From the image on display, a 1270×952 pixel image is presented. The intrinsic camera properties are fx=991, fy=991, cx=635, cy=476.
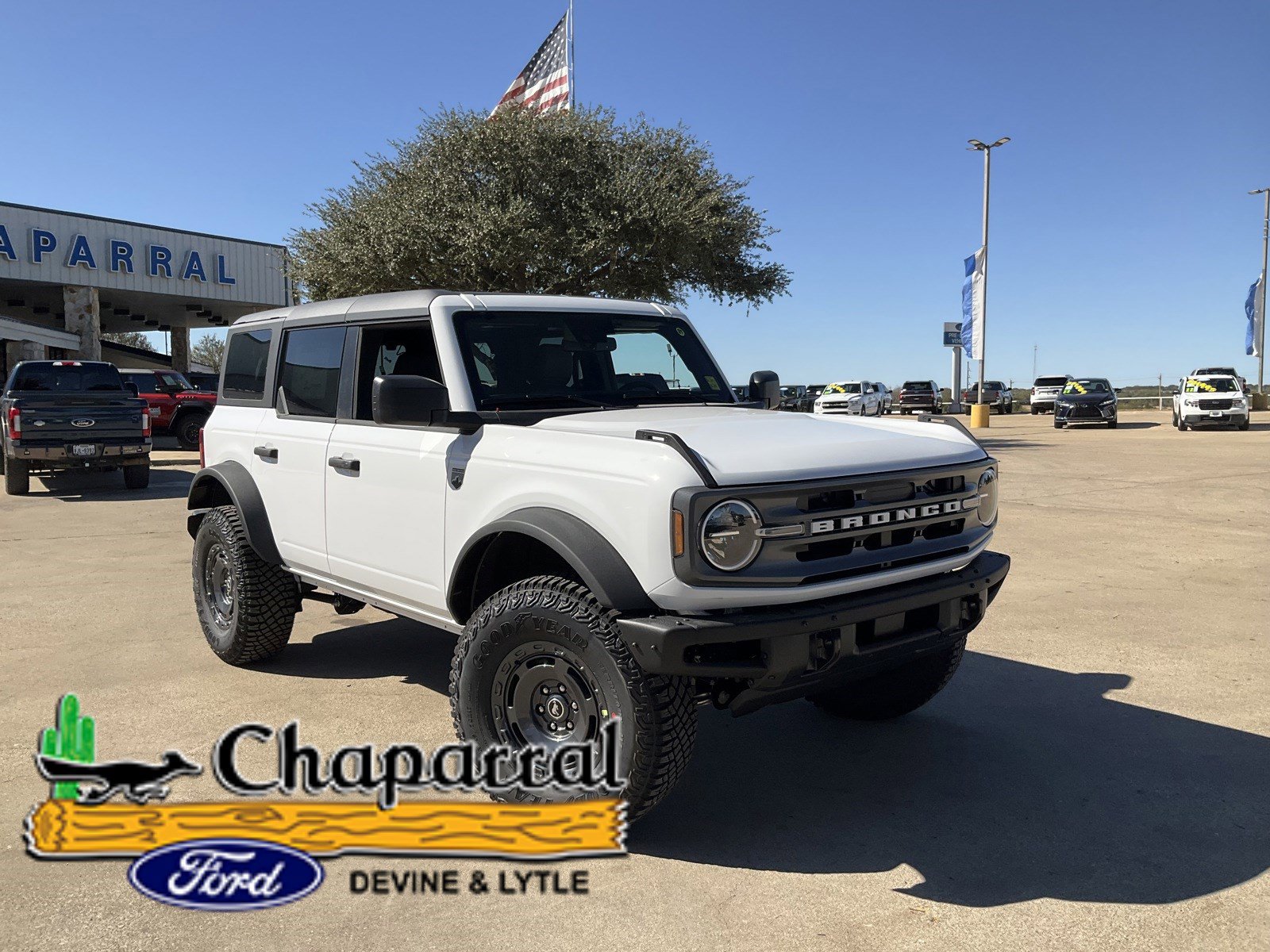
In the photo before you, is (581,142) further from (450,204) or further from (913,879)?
(913,879)

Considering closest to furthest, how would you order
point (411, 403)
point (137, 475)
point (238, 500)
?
point (411, 403)
point (238, 500)
point (137, 475)

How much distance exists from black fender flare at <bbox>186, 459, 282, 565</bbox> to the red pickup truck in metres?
17.0

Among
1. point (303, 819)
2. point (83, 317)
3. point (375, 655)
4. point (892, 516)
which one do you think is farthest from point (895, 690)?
point (83, 317)

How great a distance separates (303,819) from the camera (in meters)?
3.55

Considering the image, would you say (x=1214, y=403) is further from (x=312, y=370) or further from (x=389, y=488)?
(x=389, y=488)

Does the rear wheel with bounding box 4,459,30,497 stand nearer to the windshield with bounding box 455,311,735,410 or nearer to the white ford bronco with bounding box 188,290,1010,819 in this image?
the white ford bronco with bounding box 188,290,1010,819

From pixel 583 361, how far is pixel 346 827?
7.10 feet

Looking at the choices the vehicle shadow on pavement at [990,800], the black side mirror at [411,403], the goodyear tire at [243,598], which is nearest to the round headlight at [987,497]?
the vehicle shadow on pavement at [990,800]

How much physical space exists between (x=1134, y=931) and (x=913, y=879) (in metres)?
0.63

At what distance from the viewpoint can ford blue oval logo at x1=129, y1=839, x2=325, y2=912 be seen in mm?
3014

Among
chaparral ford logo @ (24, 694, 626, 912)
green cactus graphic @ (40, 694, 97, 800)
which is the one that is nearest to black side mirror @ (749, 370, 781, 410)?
chaparral ford logo @ (24, 694, 626, 912)

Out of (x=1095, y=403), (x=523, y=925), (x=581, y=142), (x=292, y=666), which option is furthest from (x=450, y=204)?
(x=1095, y=403)

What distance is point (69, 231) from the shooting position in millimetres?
29484

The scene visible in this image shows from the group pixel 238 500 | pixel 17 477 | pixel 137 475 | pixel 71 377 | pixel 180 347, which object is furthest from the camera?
pixel 180 347
